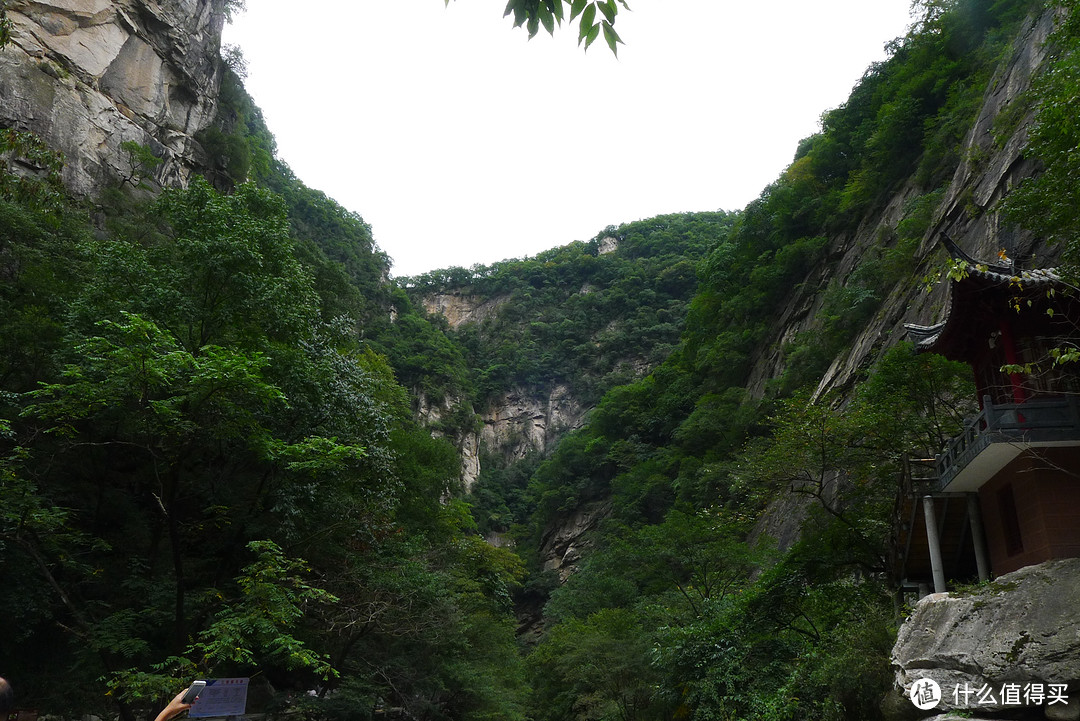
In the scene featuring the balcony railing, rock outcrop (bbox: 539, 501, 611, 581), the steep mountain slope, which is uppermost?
the steep mountain slope

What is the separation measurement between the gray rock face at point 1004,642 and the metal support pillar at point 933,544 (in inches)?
86.3

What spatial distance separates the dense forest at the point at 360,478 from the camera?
401 inches

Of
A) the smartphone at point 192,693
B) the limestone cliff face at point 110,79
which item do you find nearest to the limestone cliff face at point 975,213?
the smartphone at point 192,693

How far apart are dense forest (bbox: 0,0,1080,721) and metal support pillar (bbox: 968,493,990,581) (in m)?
1.43

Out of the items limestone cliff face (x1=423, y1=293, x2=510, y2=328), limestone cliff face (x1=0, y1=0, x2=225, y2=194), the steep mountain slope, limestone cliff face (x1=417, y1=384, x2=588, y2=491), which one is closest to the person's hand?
limestone cliff face (x1=0, y1=0, x2=225, y2=194)

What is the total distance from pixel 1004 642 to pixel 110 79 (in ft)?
92.9

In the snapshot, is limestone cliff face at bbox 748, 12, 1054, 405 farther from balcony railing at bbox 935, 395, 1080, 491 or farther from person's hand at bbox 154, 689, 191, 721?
person's hand at bbox 154, 689, 191, 721

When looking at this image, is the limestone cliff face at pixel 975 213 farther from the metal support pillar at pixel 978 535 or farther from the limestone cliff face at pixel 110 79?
the limestone cliff face at pixel 110 79

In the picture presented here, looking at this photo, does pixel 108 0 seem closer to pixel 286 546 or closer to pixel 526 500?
pixel 286 546

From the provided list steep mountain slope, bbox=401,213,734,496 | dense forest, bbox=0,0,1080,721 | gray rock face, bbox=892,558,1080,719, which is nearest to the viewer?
gray rock face, bbox=892,558,1080,719

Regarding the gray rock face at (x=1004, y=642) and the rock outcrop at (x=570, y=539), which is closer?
the gray rock face at (x=1004, y=642)

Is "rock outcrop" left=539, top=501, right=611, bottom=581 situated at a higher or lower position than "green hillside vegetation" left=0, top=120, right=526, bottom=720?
lower

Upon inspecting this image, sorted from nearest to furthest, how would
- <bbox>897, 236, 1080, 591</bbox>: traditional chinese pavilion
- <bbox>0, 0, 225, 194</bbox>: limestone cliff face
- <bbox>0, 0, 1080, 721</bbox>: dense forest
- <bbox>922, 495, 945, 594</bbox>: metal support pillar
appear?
1. <bbox>897, 236, 1080, 591</bbox>: traditional chinese pavilion
2. <bbox>922, 495, 945, 594</bbox>: metal support pillar
3. <bbox>0, 0, 1080, 721</bbox>: dense forest
4. <bbox>0, 0, 225, 194</bbox>: limestone cliff face

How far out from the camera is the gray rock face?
6.22 metres
